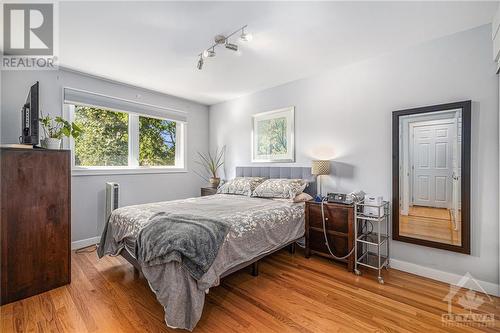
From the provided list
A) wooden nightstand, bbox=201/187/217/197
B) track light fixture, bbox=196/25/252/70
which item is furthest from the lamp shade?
wooden nightstand, bbox=201/187/217/197

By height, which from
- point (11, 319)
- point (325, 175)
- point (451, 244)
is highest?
point (325, 175)

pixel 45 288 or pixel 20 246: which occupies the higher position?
pixel 20 246

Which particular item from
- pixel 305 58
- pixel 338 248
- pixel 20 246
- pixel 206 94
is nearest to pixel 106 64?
pixel 206 94

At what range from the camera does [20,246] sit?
2039 mm

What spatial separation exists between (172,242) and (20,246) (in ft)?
5.10

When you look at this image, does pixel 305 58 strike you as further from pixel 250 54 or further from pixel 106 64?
pixel 106 64

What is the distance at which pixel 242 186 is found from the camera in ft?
12.0

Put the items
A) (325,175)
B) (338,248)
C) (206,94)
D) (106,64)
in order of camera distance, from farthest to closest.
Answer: (206,94), (325,175), (106,64), (338,248)

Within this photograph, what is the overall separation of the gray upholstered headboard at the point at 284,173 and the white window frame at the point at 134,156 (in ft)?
4.01

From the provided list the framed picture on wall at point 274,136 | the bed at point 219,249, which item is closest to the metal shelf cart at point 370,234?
the bed at point 219,249

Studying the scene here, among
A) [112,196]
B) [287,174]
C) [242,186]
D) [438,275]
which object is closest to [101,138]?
[112,196]

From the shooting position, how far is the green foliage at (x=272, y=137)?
12.4 ft

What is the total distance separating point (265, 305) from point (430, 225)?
195 cm

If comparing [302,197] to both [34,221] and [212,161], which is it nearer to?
[212,161]
